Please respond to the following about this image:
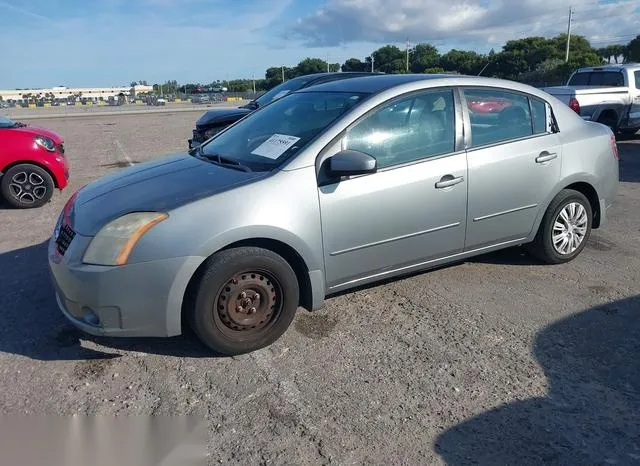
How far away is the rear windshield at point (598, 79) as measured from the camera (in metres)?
12.8

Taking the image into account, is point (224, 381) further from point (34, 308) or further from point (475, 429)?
point (34, 308)

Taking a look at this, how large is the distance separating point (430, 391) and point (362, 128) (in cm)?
182

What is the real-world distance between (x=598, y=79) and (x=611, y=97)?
1.22 metres

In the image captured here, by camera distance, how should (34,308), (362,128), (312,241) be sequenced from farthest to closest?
(34,308) < (362,128) < (312,241)

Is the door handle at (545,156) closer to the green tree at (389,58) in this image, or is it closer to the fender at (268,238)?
the fender at (268,238)

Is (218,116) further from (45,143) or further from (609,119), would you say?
(609,119)

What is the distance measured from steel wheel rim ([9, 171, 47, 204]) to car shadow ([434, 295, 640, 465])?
7023mm

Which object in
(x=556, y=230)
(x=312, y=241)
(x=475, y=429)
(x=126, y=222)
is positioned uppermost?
(x=126, y=222)

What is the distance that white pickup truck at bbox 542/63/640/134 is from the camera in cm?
1182

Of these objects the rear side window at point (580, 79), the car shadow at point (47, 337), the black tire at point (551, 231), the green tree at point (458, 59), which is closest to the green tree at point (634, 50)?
the green tree at point (458, 59)

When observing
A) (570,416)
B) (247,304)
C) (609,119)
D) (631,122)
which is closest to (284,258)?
(247,304)

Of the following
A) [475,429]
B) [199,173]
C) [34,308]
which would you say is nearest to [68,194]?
[34,308]

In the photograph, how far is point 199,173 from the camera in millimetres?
3795

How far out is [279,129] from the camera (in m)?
4.23
